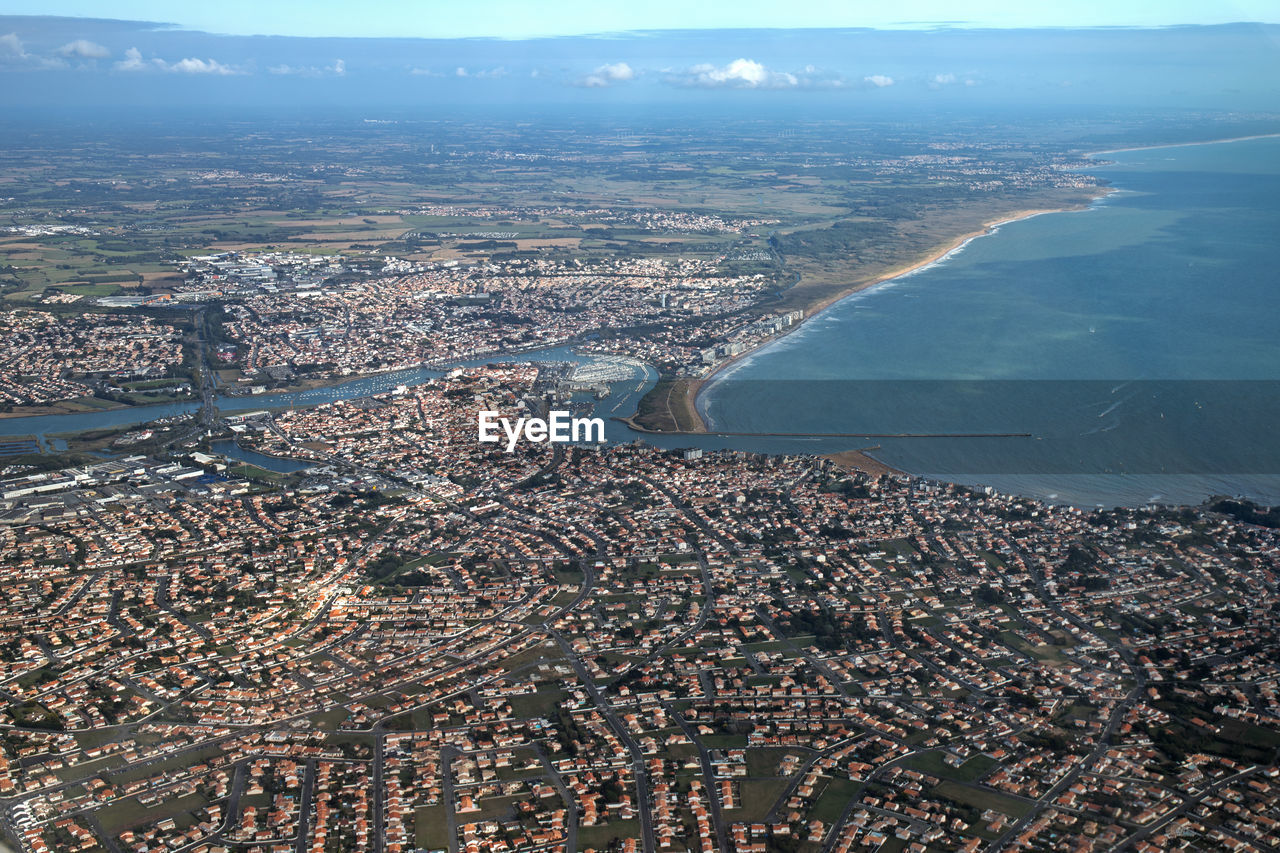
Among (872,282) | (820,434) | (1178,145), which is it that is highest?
(1178,145)

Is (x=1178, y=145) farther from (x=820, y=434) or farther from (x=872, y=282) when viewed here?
(x=820, y=434)

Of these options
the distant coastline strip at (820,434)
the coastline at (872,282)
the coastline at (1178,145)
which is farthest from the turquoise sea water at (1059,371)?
the coastline at (1178,145)

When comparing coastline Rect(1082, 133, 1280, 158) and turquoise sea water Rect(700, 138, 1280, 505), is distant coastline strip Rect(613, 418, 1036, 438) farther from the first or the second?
coastline Rect(1082, 133, 1280, 158)

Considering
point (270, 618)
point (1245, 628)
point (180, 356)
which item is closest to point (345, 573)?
point (270, 618)

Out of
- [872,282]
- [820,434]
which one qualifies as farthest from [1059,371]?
[872,282]

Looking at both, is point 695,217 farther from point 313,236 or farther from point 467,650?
point 467,650

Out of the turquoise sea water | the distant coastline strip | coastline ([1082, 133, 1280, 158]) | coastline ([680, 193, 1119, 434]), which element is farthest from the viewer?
coastline ([1082, 133, 1280, 158])

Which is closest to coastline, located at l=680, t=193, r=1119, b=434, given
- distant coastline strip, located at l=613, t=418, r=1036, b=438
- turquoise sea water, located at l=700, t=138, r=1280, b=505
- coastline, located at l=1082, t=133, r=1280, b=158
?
distant coastline strip, located at l=613, t=418, r=1036, b=438
